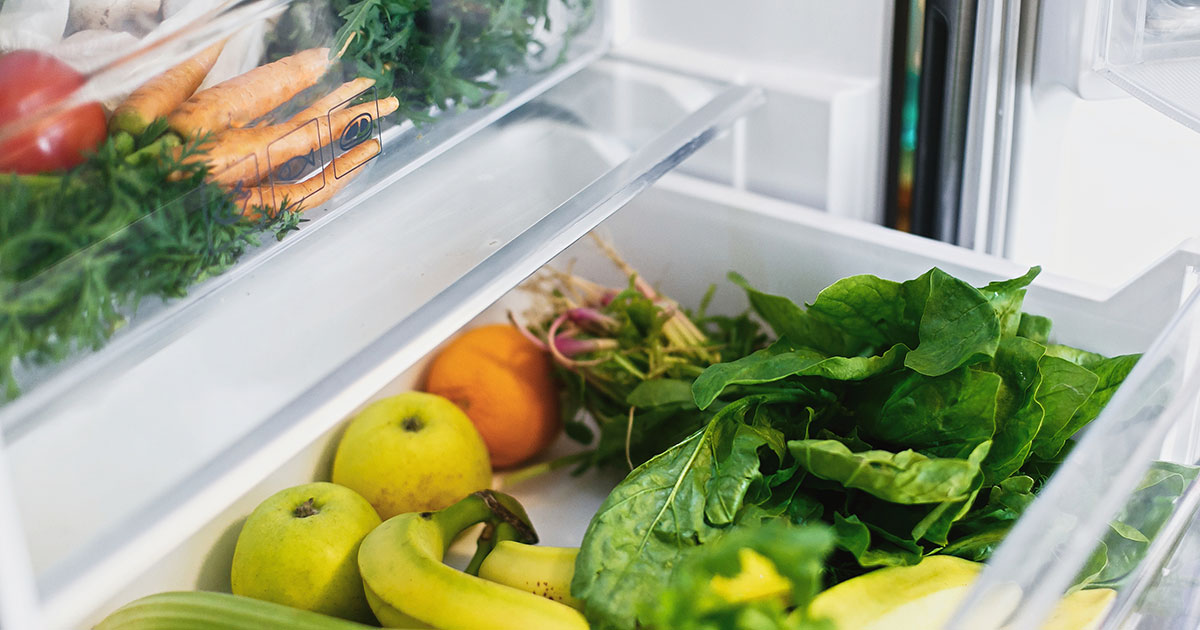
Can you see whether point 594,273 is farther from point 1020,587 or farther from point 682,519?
point 1020,587

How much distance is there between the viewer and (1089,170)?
841 millimetres

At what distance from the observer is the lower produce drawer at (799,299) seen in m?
0.45

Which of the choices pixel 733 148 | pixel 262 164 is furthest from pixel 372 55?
pixel 733 148

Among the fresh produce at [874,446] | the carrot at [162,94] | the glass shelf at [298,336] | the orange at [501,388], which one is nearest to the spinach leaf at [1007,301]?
the fresh produce at [874,446]

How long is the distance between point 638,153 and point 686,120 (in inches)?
3.3

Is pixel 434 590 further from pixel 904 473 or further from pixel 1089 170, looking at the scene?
pixel 1089 170

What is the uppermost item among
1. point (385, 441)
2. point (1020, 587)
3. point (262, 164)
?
point (262, 164)

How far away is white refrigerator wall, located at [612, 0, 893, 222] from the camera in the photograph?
34.8 inches

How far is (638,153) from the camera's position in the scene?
0.80 meters

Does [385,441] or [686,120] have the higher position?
[686,120]

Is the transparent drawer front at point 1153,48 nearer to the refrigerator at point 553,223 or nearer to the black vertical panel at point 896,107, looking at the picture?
the refrigerator at point 553,223

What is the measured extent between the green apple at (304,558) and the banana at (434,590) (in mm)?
29

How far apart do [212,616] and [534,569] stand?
17 cm

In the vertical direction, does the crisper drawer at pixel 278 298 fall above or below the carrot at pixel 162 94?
below
